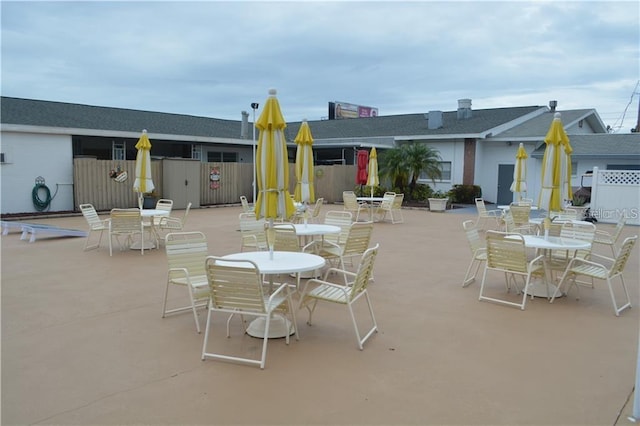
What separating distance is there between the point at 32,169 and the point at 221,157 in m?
8.95

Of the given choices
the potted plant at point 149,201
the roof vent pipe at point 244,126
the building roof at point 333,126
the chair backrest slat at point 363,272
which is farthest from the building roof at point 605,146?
the chair backrest slat at point 363,272

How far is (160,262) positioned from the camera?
8008 mm

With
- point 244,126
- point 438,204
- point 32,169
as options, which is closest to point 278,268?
point 32,169

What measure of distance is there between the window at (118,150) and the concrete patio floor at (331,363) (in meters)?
13.5

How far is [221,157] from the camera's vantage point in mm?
22656

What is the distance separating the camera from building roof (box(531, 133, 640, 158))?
1780 centimetres

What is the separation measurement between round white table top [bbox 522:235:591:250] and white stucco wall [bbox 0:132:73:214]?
48.4ft

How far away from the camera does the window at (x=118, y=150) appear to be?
1914 cm

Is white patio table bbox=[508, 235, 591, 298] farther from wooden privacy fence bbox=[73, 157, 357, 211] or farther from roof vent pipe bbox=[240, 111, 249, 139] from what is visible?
roof vent pipe bbox=[240, 111, 249, 139]

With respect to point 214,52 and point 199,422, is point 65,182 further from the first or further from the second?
point 199,422

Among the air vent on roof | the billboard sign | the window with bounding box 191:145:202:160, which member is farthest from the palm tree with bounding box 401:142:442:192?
the billboard sign

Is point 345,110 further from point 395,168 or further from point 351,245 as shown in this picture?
point 351,245

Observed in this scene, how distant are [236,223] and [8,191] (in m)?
7.44

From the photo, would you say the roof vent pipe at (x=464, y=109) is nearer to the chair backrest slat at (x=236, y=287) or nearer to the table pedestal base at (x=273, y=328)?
the table pedestal base at (x=273, y=328)
